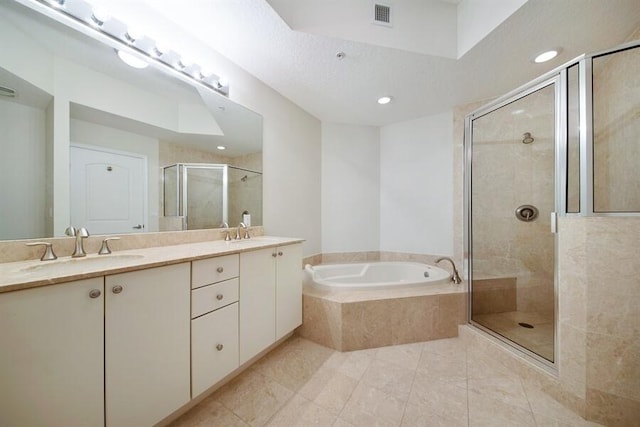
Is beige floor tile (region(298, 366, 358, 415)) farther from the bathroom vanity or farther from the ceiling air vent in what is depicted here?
the ceiling air vent

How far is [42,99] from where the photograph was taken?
3.36 ft

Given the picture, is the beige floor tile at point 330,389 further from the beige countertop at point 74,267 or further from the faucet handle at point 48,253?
the faucet handle at point 48,253

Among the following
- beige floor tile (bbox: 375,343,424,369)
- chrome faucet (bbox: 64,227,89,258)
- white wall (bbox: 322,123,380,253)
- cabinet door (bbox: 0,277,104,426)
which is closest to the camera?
cabinet door (bbox: 0,277,104,426)

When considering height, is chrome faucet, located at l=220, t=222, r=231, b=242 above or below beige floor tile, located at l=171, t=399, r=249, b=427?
above

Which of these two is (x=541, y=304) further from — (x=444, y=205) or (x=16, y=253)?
(x=16, y=253)

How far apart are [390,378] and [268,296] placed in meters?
0.95

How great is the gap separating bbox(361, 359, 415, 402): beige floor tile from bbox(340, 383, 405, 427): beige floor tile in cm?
4

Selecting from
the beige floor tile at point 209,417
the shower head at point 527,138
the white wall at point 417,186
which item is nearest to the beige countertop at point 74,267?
the beige floor tile at point 209,417

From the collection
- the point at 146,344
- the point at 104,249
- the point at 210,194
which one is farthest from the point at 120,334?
the point at 210,194

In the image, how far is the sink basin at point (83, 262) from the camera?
0.92 m

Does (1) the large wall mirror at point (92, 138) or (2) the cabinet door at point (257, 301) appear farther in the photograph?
(2) the cabinet door at point (257, 301)

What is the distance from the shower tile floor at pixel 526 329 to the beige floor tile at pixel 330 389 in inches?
48.3

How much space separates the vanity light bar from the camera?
106cm

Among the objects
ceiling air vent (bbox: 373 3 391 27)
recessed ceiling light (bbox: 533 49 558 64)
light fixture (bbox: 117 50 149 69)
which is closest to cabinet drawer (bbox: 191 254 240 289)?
light fixture (bbox: 117 50 149 69)
